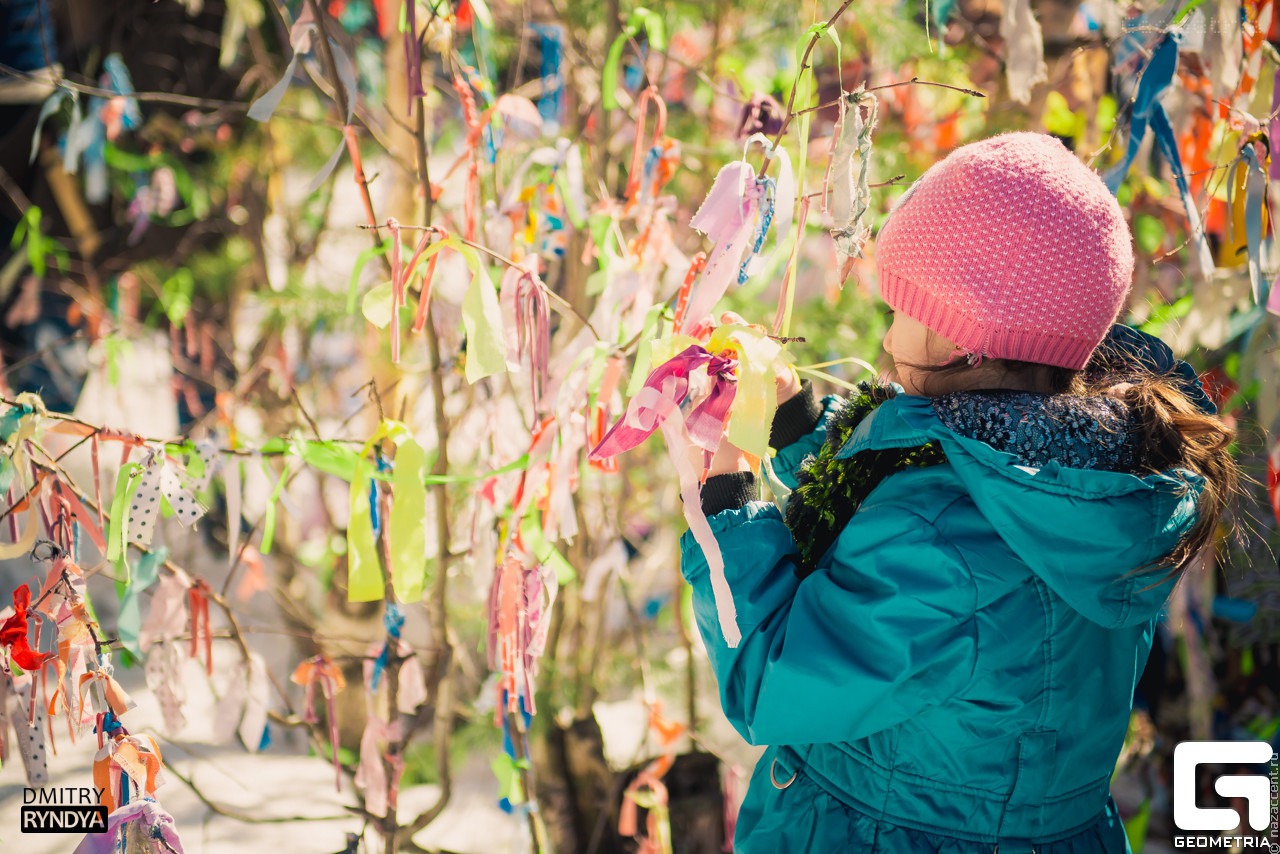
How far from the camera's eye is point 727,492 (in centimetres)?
101

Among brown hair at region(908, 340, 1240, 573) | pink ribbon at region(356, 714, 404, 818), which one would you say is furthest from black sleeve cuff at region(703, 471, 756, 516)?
pink ribbon at region(356, 714, 404, 818)

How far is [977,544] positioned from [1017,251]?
281 millimetres

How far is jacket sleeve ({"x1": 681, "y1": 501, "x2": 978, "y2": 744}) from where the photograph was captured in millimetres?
901

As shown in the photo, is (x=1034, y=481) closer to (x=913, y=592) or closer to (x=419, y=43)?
(x=913, y=592)

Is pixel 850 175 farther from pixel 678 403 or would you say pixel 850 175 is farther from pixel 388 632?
pixel 388 632

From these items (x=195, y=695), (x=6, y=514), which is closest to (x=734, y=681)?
(x=6, y=514)

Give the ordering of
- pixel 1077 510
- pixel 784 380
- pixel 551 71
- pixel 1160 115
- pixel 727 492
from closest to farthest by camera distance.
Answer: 1. pixel 1077 510
2. pixel 727 492
3. pixel 784 380
4. pixel 1160 115
5. pixel 551 71

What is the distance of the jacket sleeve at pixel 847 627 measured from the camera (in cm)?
90

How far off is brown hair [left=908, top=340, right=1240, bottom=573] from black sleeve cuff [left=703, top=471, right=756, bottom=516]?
22cm

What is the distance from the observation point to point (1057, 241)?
930mm

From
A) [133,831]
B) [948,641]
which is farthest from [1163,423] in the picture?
[133,831]

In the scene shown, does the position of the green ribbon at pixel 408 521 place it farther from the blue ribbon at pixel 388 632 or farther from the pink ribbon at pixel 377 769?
the pink ribbon at pixel 377 769

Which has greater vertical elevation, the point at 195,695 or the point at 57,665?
the point at 57,665

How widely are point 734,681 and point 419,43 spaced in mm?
773
